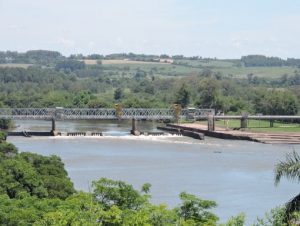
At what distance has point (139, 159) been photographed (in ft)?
275

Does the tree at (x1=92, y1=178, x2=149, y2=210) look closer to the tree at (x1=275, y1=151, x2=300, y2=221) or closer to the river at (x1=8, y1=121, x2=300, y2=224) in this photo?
the tree at (x1=275, y1=151, x2=300, y2=221)

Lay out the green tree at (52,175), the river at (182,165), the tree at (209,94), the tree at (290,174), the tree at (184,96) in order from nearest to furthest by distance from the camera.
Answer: the tree at (290,174) < the green tree at (52,175) < the river at (182,165) < the tree at (209,94) < the tree at (184,96)

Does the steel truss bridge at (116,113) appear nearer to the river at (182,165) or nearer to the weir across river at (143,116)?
the weir across river at (143,116)

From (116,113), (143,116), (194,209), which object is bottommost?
(143,116)

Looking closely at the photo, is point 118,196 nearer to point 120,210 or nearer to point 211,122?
point 120,210

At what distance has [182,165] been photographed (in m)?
78.4

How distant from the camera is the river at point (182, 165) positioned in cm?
5644

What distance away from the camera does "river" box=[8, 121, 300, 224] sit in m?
56.4

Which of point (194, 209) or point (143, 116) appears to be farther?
point (143, 116)

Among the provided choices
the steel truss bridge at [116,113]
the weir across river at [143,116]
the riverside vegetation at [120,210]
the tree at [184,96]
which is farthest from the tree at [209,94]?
the riverside vegetation at [120,210]

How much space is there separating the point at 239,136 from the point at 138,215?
321 ft

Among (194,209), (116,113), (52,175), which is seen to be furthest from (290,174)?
(116,113)

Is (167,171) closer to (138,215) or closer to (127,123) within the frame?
(138,215)

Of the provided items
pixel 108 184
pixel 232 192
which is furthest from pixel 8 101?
pixel 108 184
